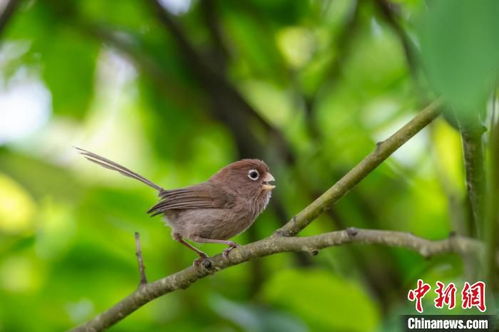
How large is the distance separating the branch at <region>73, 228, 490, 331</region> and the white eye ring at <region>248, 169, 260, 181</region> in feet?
2.68

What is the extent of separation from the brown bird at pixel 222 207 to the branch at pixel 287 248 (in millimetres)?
614

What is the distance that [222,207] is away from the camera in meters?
3.80

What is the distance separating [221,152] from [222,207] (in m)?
1.99

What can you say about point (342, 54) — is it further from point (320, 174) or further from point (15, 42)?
point (15, 42)

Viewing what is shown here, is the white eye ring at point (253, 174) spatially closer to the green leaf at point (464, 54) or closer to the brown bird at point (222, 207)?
the brown bird at point (222, 207)

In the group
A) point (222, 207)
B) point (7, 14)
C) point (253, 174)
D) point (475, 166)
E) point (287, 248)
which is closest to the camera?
point (475, 166)

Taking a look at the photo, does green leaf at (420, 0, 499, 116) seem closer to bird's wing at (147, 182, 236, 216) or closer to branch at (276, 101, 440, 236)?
branch at (276, 101, 440, 236)

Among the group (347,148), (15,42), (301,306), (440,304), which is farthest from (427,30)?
(15,42)

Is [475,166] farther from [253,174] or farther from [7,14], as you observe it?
[7,14]

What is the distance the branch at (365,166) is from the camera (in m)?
1.96

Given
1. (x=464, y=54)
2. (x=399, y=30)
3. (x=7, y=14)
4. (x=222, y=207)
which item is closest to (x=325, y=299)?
(x=222, y=207)

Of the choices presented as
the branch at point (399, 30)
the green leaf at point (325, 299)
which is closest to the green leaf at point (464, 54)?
the green leaf at point (325, 299)

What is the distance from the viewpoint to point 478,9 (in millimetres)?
919

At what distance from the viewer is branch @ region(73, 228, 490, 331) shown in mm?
1824
